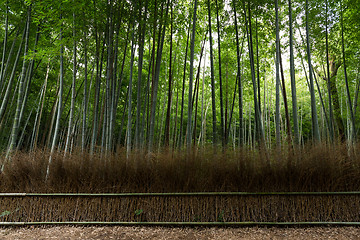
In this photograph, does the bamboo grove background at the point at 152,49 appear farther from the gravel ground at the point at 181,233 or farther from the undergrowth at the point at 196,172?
the gravel ground at the point at 181,233

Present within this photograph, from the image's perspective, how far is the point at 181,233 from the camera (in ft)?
8.14

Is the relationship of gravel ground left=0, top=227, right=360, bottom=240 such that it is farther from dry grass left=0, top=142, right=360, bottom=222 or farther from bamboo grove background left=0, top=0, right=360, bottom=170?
bamboo grove background left=0, top=0, right=360, bottom=170

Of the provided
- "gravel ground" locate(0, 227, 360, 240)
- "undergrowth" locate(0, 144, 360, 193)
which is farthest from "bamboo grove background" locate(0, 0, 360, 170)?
"gravel ground" locate(0, 227, 360, 240)

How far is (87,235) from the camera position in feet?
8.18

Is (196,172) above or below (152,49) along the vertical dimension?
below

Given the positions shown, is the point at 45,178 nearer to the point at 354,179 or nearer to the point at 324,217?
the point at 324,217

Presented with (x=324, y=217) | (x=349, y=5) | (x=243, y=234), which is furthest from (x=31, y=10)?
(x=349, y=5)

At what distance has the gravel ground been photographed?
234 centimetres

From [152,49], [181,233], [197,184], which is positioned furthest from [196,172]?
[152,49]

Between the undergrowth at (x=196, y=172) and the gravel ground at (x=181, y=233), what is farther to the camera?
the undergrowth at (x=196, y=172)

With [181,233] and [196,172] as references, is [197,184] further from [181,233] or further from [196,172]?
[181,233]

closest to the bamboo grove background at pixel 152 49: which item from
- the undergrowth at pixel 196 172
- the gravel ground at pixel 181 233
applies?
the undergrowth at pixel 196 172

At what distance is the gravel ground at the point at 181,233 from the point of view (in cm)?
234

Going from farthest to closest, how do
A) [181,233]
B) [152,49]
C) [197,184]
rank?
[152,49] < [197,184] < [181,233]
